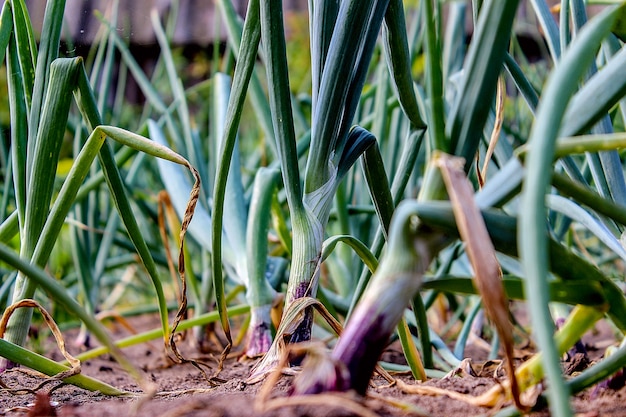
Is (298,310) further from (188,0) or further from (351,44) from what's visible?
(188,0)

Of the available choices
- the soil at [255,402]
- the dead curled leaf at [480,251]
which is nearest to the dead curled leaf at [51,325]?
the soil at [255,402]

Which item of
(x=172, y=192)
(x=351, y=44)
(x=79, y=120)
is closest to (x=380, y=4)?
(x=351, y=44)

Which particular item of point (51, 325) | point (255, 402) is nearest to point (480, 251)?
point (255, 402)

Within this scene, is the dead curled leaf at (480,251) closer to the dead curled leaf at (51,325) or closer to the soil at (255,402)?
the soil at (255,402)

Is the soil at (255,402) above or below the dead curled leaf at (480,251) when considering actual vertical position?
below

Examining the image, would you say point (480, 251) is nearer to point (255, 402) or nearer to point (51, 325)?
point (255, 402)

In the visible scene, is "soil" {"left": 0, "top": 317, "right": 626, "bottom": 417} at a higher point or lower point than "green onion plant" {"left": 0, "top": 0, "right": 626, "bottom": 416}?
lower

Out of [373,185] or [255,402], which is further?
[373,185]

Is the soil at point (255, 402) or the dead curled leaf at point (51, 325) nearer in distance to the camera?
the soil at point (255, 402)

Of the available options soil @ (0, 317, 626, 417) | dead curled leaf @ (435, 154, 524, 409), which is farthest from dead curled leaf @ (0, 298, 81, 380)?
dead curled leaf @ (435, 154, 524, 409)

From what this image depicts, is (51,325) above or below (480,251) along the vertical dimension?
below

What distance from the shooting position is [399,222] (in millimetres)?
261

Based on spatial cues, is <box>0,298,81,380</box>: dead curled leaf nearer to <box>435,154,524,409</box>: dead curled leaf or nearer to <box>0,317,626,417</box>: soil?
<box>0,317,626,417</box>: soil

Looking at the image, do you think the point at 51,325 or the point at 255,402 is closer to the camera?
the point at 255,402
